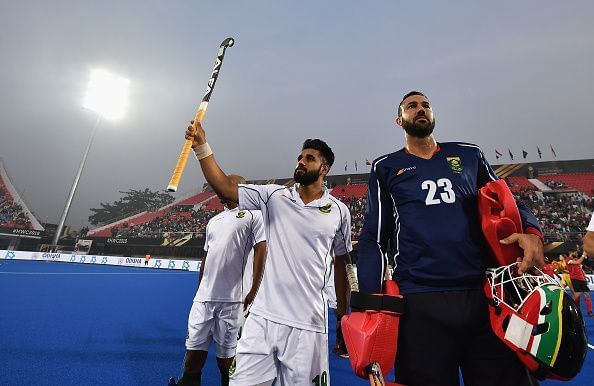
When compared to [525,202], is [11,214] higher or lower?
lower

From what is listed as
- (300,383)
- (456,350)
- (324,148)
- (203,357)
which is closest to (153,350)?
(203,357)

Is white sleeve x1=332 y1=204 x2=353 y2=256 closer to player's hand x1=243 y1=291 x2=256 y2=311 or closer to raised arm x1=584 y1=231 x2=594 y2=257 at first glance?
player's hand x1=243 y1=291 x2=256 y2=311

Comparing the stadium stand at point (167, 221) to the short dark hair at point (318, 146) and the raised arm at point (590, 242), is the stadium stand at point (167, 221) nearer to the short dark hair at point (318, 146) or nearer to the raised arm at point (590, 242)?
the short dark hair at point (318, 146)

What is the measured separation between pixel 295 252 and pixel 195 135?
112 cm

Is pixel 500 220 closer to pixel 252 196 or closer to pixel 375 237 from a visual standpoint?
pixel 375 237

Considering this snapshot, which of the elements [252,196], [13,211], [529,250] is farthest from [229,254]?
[13,211]

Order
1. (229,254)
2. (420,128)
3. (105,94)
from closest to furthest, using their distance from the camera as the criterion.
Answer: (420,128) < (229,254) < (105,94)

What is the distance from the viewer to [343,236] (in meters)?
2.89

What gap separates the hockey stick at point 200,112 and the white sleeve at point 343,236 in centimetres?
137

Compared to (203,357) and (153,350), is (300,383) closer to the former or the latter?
(203,357)

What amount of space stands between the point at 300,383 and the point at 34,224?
4756 centimetres

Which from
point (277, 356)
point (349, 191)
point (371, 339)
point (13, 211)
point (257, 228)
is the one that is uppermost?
point (349, 191)

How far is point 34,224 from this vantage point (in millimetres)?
38500

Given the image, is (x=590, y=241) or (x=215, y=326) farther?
(x=215, y=326)
